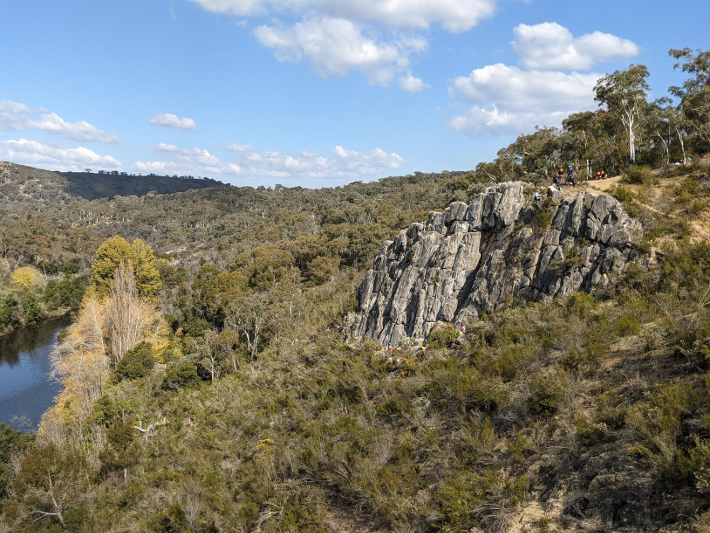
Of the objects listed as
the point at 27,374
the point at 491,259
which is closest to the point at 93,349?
the point at 27,374

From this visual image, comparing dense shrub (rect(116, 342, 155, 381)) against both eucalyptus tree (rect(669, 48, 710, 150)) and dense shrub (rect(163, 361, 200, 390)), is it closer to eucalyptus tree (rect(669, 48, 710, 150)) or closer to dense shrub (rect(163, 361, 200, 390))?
dense shrub (rect(163, 361, 200, 390))

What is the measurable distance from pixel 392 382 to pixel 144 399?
63.4 feet

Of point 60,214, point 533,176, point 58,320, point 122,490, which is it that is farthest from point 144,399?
point 60,214

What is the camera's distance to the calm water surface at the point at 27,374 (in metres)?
33.2

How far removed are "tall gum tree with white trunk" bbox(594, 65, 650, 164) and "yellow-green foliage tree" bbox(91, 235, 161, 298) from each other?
152 ft

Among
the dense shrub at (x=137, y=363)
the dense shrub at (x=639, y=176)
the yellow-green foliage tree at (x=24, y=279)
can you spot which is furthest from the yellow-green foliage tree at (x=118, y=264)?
the dense shrub at (x=639, y=176)

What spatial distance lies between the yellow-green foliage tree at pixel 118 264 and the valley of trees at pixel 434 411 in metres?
11.2

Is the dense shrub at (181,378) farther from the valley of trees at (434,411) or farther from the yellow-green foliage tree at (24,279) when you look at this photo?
the yellow-green foliage tree at (24,279)

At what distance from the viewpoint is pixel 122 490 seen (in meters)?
17.2

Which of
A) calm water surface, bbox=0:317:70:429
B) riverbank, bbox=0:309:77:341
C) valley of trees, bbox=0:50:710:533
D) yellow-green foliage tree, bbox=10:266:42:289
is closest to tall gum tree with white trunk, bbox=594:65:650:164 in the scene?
valley of trees, bbox=0:50:710:533

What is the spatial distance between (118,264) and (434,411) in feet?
150

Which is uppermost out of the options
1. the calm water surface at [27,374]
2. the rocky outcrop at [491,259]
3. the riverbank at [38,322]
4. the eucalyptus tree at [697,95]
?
the eucalyptus tree at [697,95]

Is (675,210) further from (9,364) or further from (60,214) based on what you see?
(60,214)

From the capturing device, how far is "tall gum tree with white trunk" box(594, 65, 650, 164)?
2342cm
